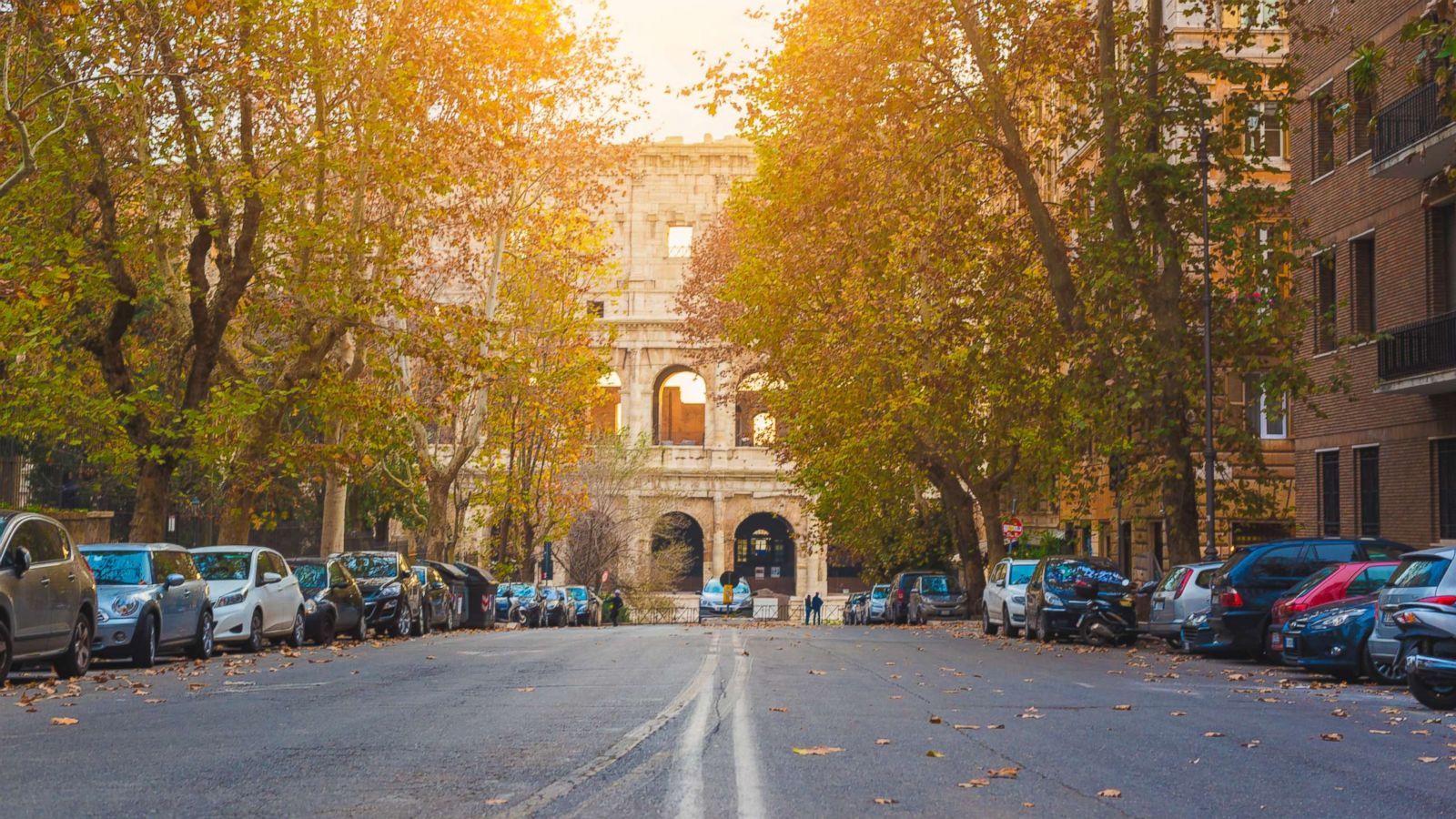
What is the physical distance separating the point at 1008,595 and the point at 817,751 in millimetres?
23539

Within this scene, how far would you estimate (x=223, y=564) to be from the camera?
2538 cm

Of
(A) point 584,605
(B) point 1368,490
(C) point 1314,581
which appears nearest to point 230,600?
(C) point 1314,581

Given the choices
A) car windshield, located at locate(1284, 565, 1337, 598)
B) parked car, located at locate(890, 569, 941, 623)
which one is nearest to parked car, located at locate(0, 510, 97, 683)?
car windshield, located at locate(1284, 565, 1337, 598)

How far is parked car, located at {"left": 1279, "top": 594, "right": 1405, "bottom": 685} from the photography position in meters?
19.0

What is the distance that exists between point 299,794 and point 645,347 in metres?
75.3

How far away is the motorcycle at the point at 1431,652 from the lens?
49.3 feet

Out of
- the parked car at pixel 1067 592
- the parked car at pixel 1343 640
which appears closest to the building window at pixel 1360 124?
the parked car at pixel 1067 592

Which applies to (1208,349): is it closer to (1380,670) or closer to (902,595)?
(1380,670)

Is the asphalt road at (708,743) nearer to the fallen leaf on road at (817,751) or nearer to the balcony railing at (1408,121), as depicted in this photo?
the fallen leaf on road at (817,751)

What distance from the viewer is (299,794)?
8.55 metres

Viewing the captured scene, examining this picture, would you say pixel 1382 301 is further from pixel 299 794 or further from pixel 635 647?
pixel 299 794

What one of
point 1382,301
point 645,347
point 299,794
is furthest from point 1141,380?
point 645,347

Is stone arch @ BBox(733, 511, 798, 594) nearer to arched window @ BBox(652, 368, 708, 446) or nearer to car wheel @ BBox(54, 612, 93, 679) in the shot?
arched window @ BBox(652, 368, 708, 446)

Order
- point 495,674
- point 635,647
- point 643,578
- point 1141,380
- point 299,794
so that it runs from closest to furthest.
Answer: point 299,794 < point 495,674 < point 635,647 < point 1141,380 < point 643,578
